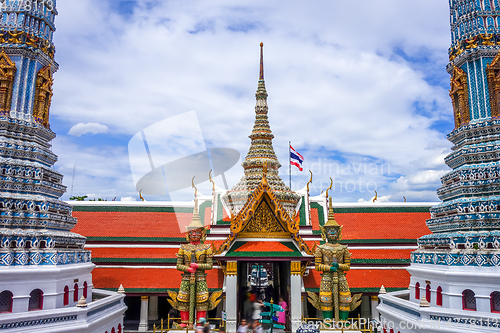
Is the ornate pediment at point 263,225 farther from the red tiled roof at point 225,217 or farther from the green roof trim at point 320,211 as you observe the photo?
the green roof trim at point 320,211

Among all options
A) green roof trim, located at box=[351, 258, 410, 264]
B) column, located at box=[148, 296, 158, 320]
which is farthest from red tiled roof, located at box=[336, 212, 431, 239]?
column, located at box=[148, 296, 158, 320]

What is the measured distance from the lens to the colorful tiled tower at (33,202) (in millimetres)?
10125

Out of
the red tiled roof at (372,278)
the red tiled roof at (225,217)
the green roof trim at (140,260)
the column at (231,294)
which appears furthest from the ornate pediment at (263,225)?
the green roof trim at (140,260)

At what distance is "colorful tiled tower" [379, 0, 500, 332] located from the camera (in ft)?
33.1

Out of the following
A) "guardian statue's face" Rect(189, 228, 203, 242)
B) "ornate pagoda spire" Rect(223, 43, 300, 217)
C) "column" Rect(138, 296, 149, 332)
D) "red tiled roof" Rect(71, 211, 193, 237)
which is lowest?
"column" Rect(138, 296, 149, 332)

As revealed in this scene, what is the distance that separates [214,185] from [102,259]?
725 centimetres

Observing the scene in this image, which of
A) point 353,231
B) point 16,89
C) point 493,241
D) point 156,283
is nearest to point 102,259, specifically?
point 156,283

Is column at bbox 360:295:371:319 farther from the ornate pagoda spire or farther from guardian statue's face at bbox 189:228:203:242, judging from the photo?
guardian statue's face at bbox 189:228:203:242

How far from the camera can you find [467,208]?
11414 mm

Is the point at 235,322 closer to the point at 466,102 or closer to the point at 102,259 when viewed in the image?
the point at 102,259

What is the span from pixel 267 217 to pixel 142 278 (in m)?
6.81

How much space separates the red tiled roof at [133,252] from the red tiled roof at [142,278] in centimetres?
74

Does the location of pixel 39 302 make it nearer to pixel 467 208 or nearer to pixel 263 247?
pixel 263 247

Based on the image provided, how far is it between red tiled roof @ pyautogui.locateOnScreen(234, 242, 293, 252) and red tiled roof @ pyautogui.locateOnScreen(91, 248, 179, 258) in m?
5.24
